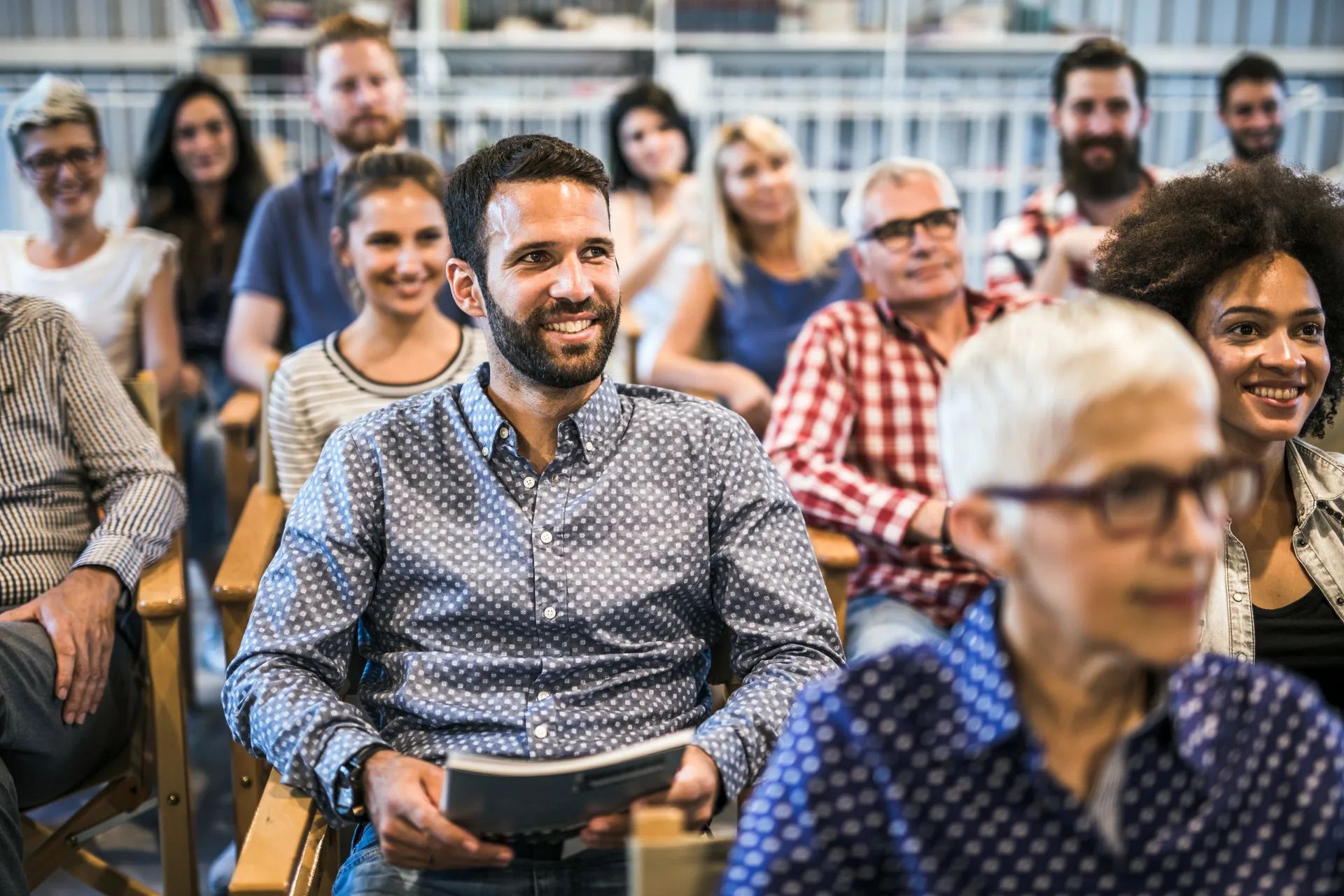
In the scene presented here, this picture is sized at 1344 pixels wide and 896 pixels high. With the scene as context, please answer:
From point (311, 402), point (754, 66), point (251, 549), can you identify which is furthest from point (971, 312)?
point (754, 66)

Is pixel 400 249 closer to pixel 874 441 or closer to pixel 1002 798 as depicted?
pixel 874 441

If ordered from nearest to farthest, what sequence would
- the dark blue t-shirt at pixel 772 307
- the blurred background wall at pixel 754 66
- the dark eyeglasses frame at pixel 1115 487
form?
the dark eyeglasses frame at pixel 1115 487, the dark blue t-shirt at pixel 772 307, the blurred background wall at pixel 754 66

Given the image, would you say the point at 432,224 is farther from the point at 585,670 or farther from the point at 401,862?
the point at 401,862

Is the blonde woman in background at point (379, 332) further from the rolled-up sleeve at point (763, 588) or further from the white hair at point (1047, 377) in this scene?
the white hair at point (1047, 377)

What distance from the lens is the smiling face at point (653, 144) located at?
12.2 ft

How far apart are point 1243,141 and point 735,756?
2.93 m

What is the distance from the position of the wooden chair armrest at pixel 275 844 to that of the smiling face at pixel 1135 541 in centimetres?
82

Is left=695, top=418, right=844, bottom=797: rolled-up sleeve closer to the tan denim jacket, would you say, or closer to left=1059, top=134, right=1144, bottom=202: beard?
the tan denim jacket

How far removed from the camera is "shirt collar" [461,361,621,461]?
5.10ft

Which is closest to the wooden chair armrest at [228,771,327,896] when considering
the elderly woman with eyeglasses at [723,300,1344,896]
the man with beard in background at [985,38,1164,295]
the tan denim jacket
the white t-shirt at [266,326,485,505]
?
the elderly woman with eyeglasses at [723,300,1344,896]

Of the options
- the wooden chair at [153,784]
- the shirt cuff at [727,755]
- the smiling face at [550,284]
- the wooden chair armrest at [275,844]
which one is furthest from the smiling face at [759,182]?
the wooden chair armrest at [275,844]

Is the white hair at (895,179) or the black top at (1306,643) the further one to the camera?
the white hair at (895,179)

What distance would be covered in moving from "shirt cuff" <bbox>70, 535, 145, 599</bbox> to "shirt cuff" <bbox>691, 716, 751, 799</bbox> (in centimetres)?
96

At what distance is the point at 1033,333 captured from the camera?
2.94 ft
